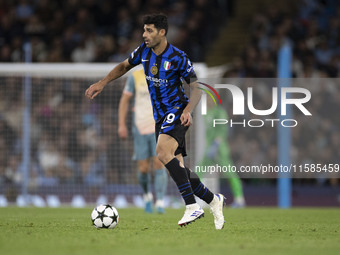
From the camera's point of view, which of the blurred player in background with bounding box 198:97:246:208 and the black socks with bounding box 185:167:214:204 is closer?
the black socks with bounding box 185:167:214:204

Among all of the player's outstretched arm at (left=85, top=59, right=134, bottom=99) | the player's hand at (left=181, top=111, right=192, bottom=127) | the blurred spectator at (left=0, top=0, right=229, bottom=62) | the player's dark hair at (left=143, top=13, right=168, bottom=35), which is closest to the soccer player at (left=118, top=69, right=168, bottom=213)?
Answer: the player's outstretched arm at (left=85, top=59, right=134, bottom=99)

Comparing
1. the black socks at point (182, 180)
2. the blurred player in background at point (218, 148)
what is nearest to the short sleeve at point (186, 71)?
the black socks at point (182, 180)

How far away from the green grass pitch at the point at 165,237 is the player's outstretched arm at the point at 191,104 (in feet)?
3.43

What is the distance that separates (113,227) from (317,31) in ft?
36.6

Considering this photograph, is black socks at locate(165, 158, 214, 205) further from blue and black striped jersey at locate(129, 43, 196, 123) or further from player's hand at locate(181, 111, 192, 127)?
blue and black striped jersey at locate(129, 43, 196, 123)

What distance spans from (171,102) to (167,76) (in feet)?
0.85

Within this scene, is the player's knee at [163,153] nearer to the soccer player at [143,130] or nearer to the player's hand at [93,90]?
the player's hand at [93,90]

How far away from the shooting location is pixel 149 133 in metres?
10.4

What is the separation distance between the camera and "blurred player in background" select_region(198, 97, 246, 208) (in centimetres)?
→ 1277

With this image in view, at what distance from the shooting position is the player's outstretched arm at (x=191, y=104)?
7043 mm

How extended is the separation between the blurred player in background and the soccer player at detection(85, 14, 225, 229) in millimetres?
5318

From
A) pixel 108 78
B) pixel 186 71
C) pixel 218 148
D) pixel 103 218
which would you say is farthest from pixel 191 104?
pixel 218 148

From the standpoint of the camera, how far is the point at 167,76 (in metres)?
7.28

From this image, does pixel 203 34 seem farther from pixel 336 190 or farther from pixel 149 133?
pixel 149 133
